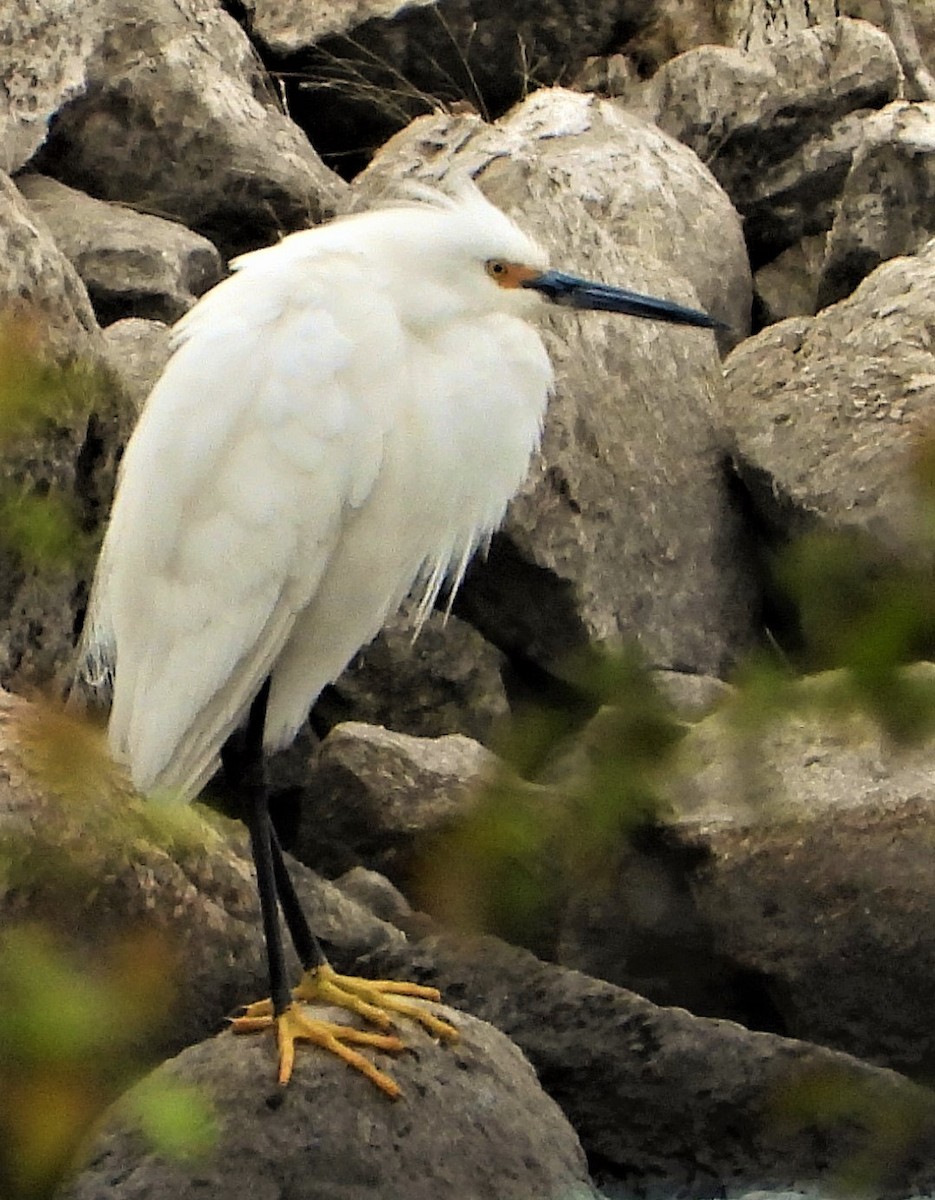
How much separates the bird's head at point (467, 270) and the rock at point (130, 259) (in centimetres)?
210

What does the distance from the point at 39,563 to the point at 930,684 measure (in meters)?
0.19

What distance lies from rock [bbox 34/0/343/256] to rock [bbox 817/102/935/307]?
4.25 feet

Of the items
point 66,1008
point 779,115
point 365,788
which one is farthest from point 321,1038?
point 779,115

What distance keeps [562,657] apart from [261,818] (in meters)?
1.39

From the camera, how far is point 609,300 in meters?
1.54

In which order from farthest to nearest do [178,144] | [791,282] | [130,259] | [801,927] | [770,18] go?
[770,18]
[791,282]
[178,144]
[130,259]
[801,927]

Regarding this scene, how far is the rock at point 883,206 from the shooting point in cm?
407

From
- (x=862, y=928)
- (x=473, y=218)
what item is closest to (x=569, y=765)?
(x=473, y=218)

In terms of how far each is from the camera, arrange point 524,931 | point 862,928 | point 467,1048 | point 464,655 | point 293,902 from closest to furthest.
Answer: point 524,931 < point 467,1048 < point 293,902 < point 862,928 < point 464,655

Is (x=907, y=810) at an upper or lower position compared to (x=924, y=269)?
lower

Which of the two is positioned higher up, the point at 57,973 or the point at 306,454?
the point at 57,973

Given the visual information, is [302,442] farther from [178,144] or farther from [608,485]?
[178,144]

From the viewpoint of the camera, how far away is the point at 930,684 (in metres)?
0.36

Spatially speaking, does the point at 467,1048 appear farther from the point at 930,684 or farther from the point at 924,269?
the point at 924,269
